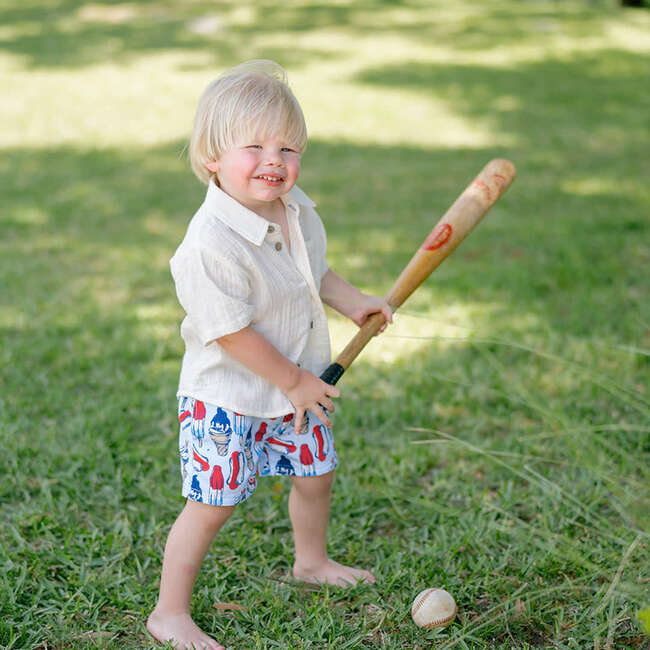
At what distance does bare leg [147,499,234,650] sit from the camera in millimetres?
1843

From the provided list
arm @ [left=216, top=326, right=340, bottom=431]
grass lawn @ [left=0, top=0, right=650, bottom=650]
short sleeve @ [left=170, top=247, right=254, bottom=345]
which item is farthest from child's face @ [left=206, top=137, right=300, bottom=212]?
grass lawn @ [left=0, top=0, right=650, bottom=650]

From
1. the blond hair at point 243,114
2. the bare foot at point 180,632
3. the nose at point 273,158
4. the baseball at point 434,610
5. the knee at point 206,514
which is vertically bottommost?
the bare foot at point 180,632

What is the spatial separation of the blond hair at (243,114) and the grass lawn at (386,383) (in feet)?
2.29

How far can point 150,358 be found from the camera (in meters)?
3.28

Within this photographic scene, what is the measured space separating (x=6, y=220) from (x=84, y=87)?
4.23m

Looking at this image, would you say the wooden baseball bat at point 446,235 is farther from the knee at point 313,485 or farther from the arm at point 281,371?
the knee at point 313,485

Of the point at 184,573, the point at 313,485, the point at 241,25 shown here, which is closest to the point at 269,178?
the point at 313,485

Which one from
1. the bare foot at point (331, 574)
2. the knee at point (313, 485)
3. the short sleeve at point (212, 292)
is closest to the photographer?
the short sleeve at point (212, 292)

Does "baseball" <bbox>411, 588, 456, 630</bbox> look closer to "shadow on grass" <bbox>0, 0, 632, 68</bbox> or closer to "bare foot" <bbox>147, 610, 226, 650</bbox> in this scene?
"bare foot" <bbox>147, 610, 226, 650</bbox>

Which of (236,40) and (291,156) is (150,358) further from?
(236,40)

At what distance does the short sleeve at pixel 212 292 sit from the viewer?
1706mm

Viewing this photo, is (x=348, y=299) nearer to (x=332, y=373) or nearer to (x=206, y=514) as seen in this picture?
(x=332, y=373)

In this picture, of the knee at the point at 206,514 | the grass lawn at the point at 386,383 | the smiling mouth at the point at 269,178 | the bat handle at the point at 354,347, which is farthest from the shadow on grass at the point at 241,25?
the knee at the point at 206,514

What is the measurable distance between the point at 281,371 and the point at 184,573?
501mm
